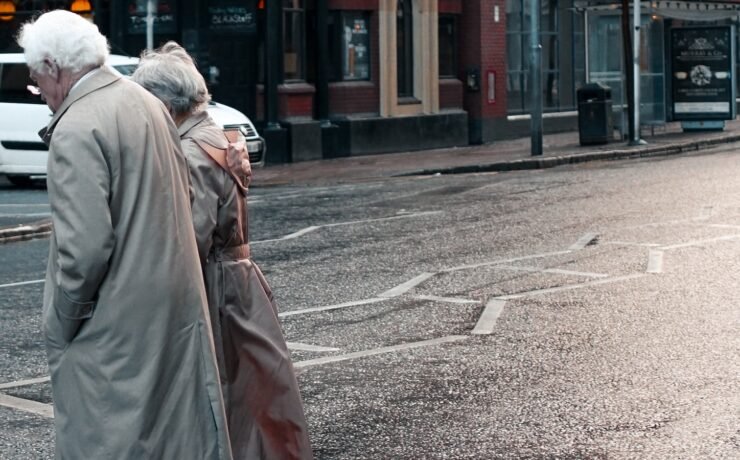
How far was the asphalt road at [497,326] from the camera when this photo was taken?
6902 mm

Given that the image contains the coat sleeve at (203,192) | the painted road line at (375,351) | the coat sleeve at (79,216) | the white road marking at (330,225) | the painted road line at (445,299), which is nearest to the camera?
the coat sleeve at (79,216)

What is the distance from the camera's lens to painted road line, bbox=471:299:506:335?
9.45m

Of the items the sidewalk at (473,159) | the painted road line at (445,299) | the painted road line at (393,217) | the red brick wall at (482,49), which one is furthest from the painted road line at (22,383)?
the red brick wall at (482,49)

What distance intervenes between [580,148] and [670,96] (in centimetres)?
516

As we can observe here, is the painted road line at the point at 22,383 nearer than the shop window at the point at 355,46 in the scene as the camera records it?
Yes

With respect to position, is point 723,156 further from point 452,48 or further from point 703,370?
point 703,370

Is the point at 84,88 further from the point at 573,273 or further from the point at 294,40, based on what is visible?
the point at 294,40

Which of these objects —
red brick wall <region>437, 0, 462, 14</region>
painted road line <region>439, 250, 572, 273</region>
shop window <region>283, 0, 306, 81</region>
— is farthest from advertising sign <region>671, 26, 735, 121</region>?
painted road line <region>439, 250, 572, 273</region>

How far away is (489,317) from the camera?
9.89 m

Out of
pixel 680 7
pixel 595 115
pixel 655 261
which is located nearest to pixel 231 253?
pixel 655 261

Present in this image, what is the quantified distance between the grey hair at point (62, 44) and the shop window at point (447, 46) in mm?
26327

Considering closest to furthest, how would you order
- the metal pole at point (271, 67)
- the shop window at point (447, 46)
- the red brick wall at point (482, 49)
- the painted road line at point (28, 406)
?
the painted road line at point (28, 406)
the metal pole at point (271, 67)
the shop window at point (447, 46)
the red brick wall at point (482, 49)

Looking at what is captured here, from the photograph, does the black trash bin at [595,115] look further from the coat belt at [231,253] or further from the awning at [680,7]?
the coat belt at [231,253]

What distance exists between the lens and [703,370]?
808 centimetres
